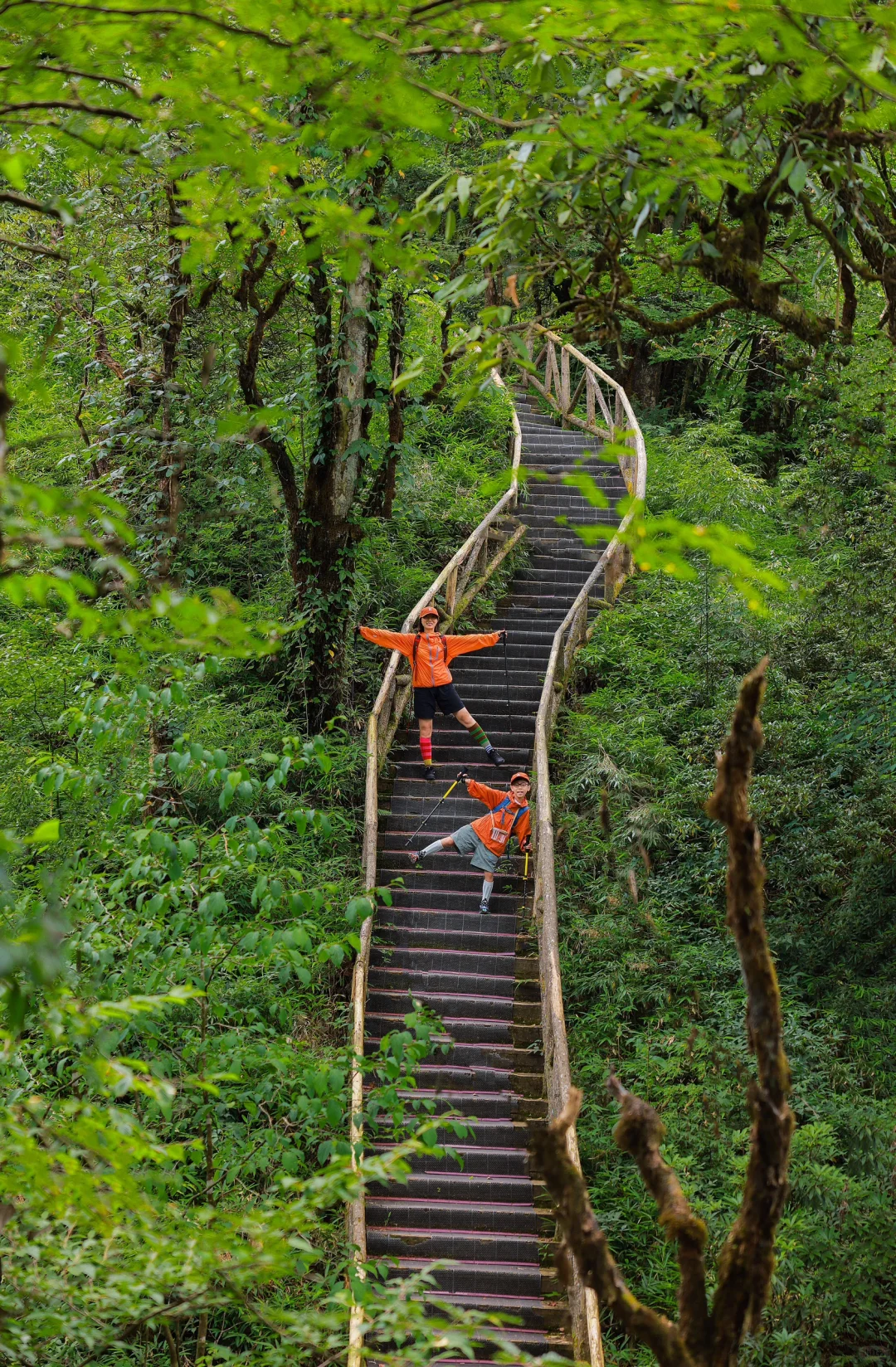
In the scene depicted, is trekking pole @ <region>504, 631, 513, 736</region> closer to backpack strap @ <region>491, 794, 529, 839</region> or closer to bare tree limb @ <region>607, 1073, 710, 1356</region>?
backpack strap @ <region>491, 794, 529, 839</region>

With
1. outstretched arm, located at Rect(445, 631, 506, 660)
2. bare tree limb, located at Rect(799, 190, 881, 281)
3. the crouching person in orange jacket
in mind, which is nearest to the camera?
bare tree limb, located at Rect(799, 190, 881, 281)

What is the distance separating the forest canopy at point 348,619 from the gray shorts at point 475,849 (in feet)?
3.11

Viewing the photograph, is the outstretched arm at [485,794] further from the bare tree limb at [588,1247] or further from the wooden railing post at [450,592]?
the bare tree limb at [588,1247]

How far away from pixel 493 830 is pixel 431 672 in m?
2.13

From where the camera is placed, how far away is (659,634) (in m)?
14.2

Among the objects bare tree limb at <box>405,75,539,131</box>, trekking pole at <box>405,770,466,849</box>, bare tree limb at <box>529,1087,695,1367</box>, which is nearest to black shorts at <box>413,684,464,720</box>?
trekking pole at <box>405,770,466,849</box>

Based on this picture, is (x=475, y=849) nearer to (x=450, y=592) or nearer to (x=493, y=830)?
(x=493, y=830)

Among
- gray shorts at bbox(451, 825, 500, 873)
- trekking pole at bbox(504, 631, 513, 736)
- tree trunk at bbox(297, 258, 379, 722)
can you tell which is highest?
tree trunk at bbox(297, 258, 379, 722)

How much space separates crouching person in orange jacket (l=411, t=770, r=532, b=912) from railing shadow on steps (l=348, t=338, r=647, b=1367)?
0.61ft

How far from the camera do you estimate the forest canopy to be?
3494 mm

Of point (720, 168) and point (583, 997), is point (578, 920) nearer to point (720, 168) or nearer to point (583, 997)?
point (583, 997)

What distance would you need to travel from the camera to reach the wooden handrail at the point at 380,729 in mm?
6527

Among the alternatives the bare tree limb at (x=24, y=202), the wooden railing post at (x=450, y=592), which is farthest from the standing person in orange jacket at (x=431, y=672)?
the bare tree limb at (x=24, y=202)

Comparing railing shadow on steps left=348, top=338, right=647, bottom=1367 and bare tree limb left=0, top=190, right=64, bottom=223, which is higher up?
bare tree limb left=0, top=190, right=64, bottom=223
